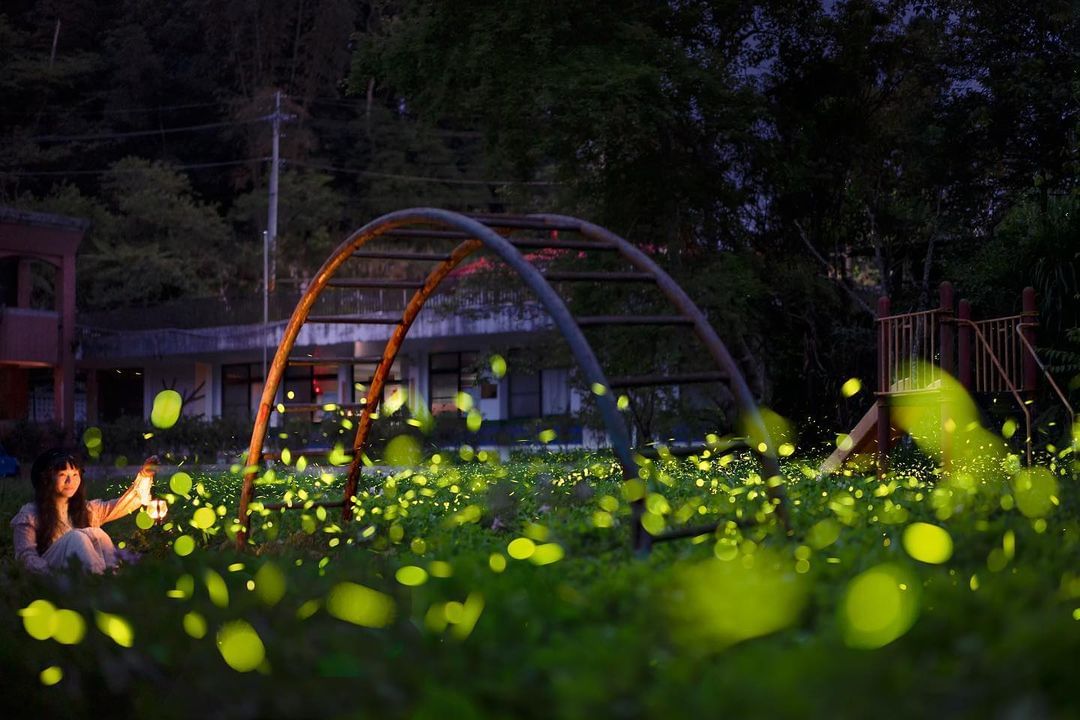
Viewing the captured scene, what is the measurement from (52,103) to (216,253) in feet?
46.7

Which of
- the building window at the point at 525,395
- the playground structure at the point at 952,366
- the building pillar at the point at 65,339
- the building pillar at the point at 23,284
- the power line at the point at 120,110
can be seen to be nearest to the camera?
the playground structure at the point at 952,366

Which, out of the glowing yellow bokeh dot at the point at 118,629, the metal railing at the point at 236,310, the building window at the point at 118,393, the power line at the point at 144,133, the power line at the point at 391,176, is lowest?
the building window at the point at 118,393

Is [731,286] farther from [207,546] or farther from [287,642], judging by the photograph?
[287,642]

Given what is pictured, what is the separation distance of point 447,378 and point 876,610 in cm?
3484

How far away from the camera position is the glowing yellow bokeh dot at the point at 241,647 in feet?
9.74

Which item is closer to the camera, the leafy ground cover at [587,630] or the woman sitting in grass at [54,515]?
the leafy ground cover at [587,630]

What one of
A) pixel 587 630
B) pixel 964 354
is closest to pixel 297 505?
pixel 587 630

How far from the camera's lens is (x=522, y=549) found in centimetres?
432

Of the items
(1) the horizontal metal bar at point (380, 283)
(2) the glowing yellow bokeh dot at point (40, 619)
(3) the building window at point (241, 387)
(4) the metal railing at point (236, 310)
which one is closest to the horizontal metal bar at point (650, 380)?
(2) the glowing yellow bokeh dot at point (40, 619)

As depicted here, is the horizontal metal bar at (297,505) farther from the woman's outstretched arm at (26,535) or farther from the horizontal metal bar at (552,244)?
the horizontal metal bar at (552,244)

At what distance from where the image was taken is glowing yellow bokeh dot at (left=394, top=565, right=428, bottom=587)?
3.54 meters

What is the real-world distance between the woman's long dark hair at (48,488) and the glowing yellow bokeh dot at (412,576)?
12.8 ft

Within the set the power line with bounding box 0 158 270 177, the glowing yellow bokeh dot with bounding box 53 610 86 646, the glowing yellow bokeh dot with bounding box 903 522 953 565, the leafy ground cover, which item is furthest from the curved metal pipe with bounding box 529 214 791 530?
the power line with bounding box 0 158 270 177

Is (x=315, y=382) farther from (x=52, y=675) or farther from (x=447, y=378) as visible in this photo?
(x=52, y=675)
